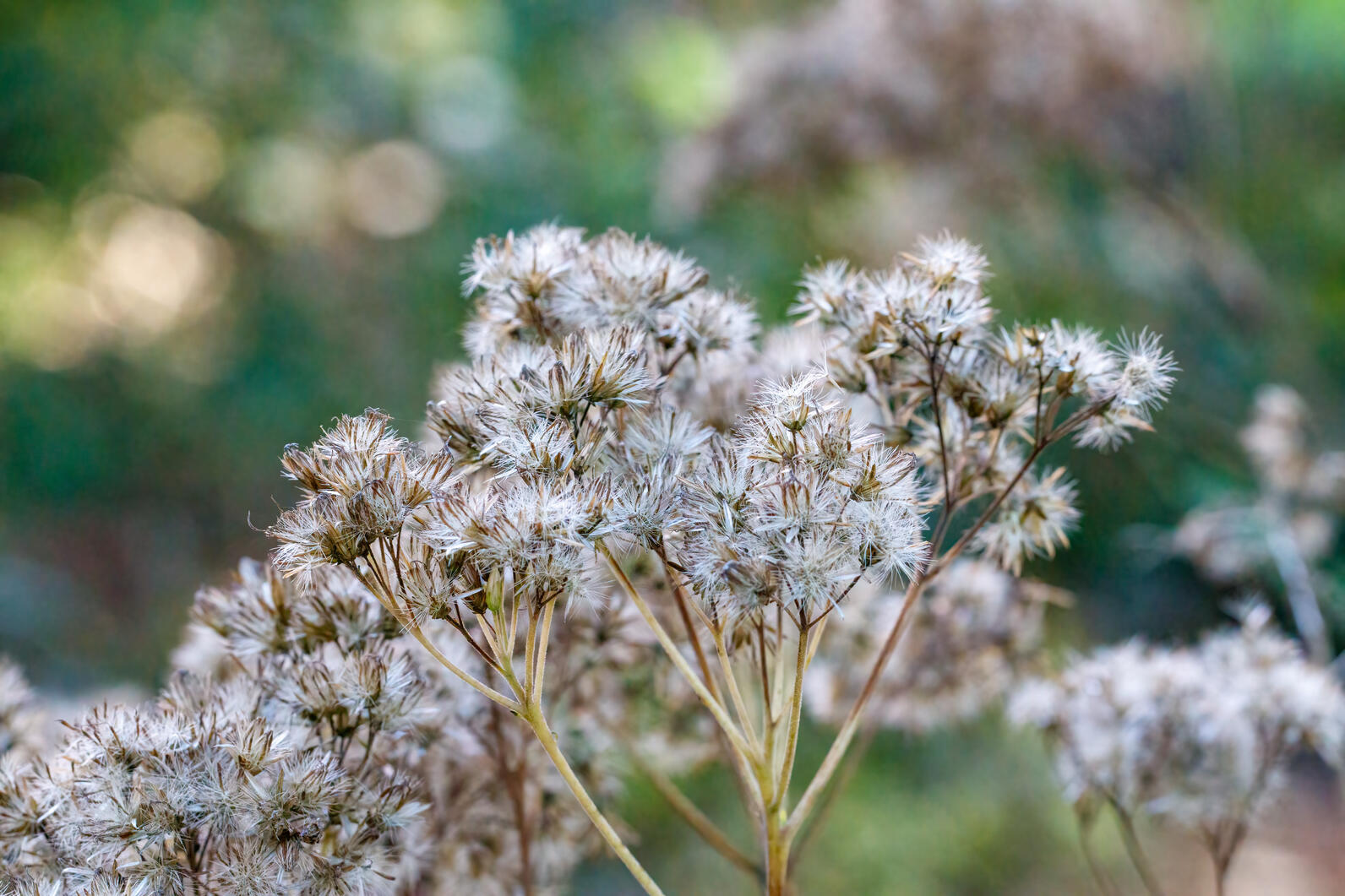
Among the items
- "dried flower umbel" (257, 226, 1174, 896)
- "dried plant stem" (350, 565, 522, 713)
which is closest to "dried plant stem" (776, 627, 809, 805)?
"dried flower umbel" (257, 226, 1174, 896)

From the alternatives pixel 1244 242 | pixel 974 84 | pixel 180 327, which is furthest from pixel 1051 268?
pixel 180 327

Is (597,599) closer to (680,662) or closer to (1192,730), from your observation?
(680,662)

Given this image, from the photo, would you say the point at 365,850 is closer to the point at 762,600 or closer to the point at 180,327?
the point at 762,600

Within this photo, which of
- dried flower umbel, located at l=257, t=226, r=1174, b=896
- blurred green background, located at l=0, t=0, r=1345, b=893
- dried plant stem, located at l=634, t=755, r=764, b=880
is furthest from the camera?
blurred green background, located at l=0, t=0, r=1345, b=893

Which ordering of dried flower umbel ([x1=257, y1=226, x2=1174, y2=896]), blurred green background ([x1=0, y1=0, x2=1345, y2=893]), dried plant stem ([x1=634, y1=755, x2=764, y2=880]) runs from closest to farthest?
dried flower umbel ([x1=257, y1=226, x2=1174, y2=896]) < dried plant stem ([x1=634, y1=755, x2=764, y2=880]) < blurred green background ([x1=0, y1=0, x2=1345, y2=893])

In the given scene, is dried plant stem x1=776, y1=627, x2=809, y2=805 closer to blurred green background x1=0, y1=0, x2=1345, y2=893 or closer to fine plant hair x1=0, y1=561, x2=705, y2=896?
fine plant hair x1=0, y1=561, x2=705, y2=896

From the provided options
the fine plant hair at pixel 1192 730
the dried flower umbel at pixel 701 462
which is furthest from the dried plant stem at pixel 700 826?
the fine plant hair at pixel 1192 730
